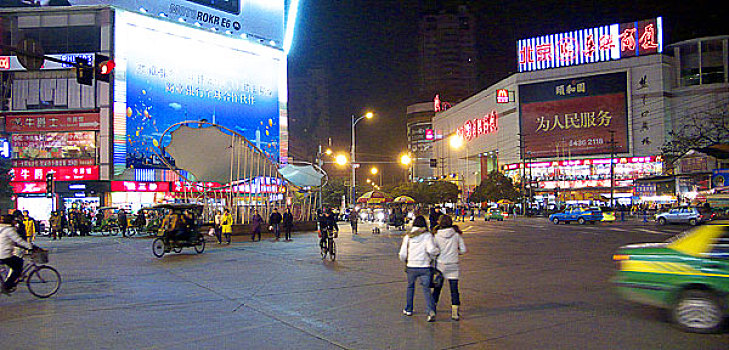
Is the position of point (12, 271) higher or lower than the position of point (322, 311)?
higher

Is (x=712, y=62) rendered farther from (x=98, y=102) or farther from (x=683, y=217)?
(x=98, y=102)

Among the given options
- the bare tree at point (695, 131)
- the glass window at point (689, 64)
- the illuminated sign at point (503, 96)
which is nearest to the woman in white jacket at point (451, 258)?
the bare tree at point (695, 131)

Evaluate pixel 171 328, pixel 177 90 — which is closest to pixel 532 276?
pixel 171 328

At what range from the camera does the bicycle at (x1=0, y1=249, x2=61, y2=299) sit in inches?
428

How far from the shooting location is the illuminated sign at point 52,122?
5372 centimetres

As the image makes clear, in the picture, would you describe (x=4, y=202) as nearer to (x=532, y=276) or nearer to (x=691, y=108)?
(x=532, y=276)

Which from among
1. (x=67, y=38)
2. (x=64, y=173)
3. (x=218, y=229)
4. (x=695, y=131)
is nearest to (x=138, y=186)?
(x=64, y=173)

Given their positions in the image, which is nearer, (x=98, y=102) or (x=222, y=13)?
(x=98, y=102)

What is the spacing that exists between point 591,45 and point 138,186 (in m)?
70.4

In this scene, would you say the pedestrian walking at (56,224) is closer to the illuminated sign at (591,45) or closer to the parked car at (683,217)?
the parked car at (683,217)

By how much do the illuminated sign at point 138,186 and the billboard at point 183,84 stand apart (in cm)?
136

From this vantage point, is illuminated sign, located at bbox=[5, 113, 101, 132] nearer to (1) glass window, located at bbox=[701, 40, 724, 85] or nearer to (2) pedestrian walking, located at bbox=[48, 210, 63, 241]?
(2) pedestrian walking, located at bbox=[48, 210, 63, 241]

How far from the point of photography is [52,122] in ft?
177

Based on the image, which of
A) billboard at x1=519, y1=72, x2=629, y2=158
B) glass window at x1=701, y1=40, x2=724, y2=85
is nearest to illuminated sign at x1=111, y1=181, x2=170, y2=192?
billboard at x1=519, y1=72, x2=629, y2=158
